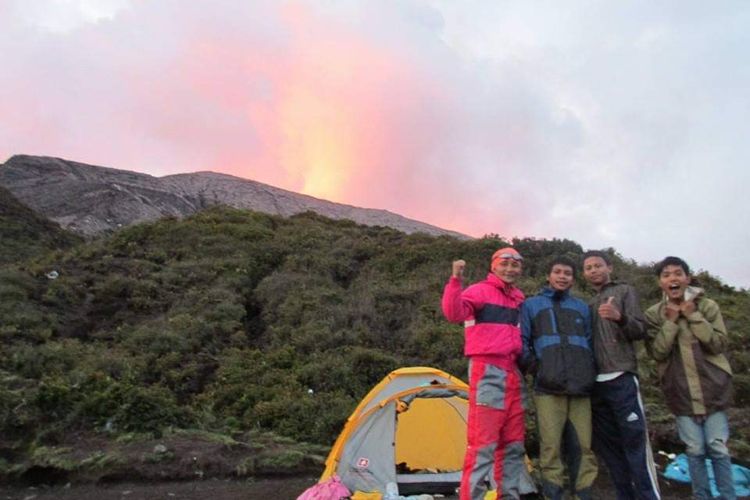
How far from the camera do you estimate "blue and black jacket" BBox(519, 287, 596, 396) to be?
4445 millimetres

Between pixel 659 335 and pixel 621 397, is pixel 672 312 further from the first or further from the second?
pixel 621 397

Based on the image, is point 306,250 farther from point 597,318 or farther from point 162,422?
point 597,318

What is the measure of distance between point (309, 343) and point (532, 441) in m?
5.18

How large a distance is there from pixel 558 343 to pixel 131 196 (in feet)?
119

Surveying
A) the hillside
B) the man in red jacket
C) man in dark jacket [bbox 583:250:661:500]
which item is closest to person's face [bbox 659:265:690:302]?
man in dark jacket [bbox 583:250:661:500]

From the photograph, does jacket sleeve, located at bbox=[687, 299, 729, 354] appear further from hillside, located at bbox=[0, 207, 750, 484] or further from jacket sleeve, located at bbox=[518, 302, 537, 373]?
hillside, located at bbox=[0, 207, 750, 484]

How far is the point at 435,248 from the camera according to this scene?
59.3 feet

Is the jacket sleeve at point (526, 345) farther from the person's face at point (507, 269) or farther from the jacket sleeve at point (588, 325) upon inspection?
the jacket sleeve at point (588, 325)

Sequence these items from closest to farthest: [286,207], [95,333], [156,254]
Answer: [95,333] < [156,254] < [286,207]

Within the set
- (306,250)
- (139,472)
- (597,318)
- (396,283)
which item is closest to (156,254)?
Result: (306,250)

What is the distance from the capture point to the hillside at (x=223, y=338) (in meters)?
8.12

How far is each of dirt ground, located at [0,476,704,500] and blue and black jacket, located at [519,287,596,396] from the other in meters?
2.89

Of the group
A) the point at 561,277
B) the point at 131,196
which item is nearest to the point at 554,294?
the point at 561,277

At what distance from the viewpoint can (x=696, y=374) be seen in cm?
443
